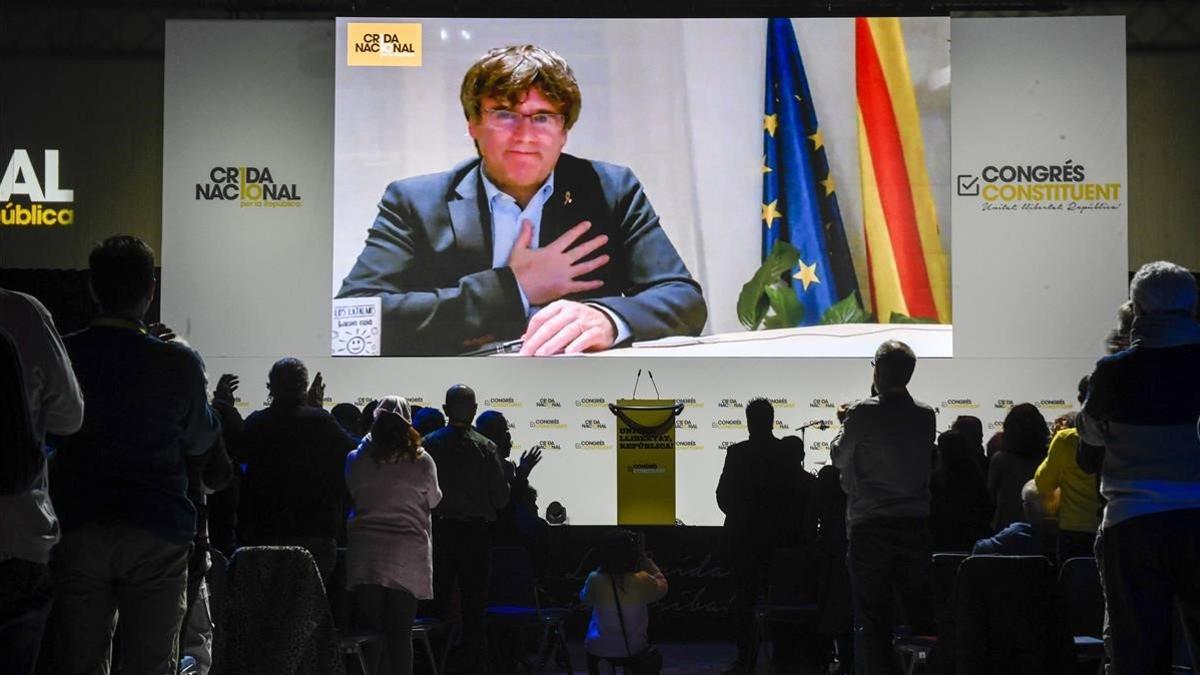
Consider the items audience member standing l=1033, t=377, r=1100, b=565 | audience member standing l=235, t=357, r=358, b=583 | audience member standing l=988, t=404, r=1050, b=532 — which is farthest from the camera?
audience member standing l=988, t=404, r=1050, b=532

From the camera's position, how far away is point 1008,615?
13.3ft

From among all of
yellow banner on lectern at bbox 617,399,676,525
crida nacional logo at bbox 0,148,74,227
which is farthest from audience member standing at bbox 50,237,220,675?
crida nacional logo at bbox 0,148,74,227

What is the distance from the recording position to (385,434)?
196 inches

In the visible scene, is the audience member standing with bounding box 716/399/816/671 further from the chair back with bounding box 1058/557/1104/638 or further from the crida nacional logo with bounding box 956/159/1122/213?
the crida nacional logo with bounding box 956/159/1122/213

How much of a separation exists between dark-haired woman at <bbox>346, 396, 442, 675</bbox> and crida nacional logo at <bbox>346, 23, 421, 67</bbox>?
482 centimetres

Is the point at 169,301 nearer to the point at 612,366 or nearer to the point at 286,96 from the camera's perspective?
the point at 286,96

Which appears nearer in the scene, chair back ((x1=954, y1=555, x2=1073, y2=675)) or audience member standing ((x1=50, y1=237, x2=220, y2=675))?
audience member standing ((x1=50, y1=237, x2=220, y2=675))

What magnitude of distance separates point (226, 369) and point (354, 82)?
2.20m

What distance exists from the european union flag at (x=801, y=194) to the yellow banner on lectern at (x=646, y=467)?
76.8 inches

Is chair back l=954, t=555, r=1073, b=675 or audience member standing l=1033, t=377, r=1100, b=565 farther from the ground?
audience member standing l=1033, t=377, r=1100, b=565

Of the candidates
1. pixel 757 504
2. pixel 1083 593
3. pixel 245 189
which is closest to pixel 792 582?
pixel 757 504

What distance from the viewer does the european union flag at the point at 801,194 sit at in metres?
9.16

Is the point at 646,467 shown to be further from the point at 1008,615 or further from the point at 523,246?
the point at 1008,615

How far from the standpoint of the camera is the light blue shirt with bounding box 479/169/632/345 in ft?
30.1
